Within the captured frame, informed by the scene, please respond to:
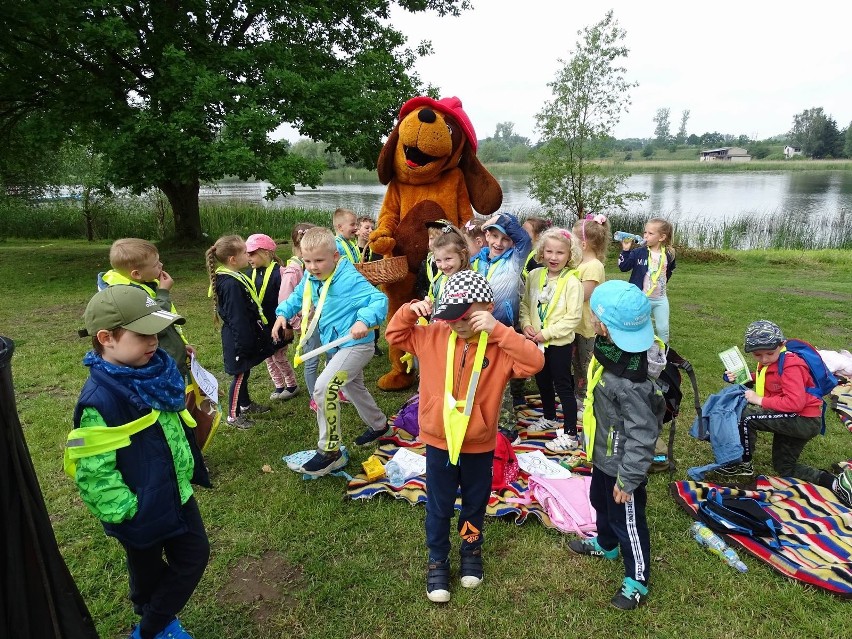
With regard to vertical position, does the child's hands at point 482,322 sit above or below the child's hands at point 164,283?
below

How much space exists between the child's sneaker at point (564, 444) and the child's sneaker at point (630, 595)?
157cm

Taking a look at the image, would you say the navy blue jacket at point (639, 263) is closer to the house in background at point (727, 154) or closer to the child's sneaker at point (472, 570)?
the child's sneaker at point (472, 570)

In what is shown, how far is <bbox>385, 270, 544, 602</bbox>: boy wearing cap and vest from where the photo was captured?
8.35 ft

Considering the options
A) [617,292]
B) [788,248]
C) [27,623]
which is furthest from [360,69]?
[788,248]

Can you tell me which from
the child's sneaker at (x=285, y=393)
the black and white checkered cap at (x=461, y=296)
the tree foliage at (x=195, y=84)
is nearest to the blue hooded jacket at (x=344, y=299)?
the black and white checkered cap at (x=461, y=296)

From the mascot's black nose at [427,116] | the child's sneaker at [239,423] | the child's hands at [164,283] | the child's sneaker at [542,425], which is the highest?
the mascot's black nose at [427,116]

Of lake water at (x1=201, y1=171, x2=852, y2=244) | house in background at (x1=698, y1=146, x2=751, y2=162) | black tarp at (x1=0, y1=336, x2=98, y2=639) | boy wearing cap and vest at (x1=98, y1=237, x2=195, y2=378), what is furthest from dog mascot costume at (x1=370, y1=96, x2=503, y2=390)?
house in background at (x1=698, y1=146, x2=751, y2=162)

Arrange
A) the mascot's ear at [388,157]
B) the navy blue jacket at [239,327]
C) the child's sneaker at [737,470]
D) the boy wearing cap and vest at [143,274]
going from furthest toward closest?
the mascot's ear at [388,157], the navy blue jacket at [239,327], the child's sneaker at [737,470], the boy wearing cap and vest at [143,274]

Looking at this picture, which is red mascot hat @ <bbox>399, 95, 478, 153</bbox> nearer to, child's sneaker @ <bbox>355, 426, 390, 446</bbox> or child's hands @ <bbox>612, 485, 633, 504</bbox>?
child's sneaker @ <bbox>355, 426, 390, 446</bbox>

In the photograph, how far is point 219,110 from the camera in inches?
432

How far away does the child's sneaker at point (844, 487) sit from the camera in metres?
3.44

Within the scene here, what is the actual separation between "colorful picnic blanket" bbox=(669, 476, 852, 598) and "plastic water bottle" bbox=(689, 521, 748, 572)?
9 centimetres

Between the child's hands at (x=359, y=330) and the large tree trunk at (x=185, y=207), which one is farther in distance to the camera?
the large tree trunk at (x=185, y=207)

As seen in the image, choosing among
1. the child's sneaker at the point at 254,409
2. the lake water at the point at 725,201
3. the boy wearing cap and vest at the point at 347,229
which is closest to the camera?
the child's sneaker at the point at 254,409
